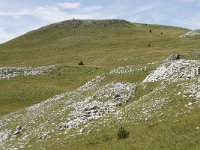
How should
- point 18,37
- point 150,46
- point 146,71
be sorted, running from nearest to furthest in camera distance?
1. point 146,71
2. point 150,46
3. point 18,37

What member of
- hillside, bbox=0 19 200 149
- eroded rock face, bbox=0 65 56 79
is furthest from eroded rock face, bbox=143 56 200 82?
eroded rock face, bbox=0 65 56 79

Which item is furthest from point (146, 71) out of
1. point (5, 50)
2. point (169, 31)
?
point (169, 31)

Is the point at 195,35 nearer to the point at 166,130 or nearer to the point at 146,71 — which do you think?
the point at 146,71

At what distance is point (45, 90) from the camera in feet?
218

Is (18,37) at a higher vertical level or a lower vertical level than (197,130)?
higher

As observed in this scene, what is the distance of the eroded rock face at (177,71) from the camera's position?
38125 millimetres

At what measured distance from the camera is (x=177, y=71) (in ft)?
132

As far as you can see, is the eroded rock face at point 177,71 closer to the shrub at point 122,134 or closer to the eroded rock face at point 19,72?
the shrub at point 122,134

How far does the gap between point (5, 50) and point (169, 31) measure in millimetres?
64999

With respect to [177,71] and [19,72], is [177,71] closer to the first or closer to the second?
[177,71]

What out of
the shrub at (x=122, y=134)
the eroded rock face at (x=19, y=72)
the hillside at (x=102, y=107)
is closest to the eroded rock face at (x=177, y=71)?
the hillside at (x=102, y=107)

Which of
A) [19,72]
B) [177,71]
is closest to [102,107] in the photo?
[177,71]

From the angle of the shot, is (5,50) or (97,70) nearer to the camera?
(97,70)

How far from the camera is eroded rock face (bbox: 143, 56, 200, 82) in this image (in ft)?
125
